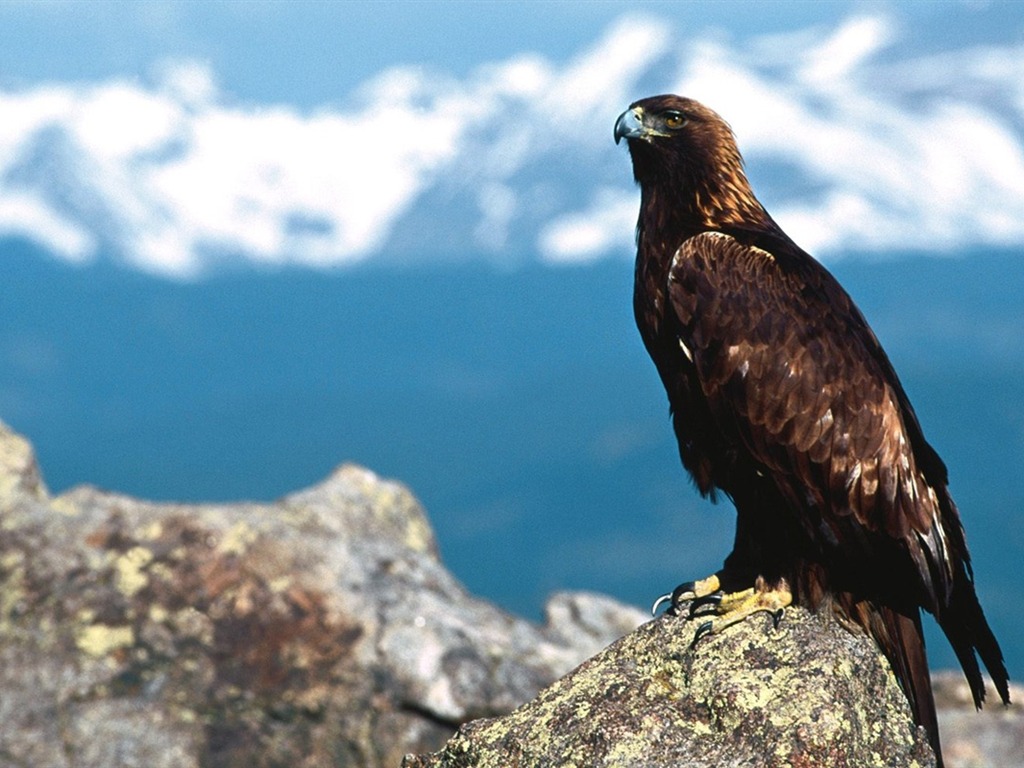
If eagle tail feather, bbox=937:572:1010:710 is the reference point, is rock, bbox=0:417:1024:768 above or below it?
above

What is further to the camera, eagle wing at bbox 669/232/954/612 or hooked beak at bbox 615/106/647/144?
hooked beak at bbox 615/106/647/144

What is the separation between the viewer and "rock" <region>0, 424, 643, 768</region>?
10.3 metres

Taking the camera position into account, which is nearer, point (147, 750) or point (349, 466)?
point (147, 750)

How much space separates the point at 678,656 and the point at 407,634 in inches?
164

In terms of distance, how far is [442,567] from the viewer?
40.4 ft

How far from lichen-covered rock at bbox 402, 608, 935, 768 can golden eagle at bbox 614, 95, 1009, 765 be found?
1.38 feet

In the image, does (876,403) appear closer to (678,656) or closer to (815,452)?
(815,452)

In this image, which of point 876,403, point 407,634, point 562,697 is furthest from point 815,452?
point 407,634

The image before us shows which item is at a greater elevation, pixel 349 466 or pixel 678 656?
pixel 349 466

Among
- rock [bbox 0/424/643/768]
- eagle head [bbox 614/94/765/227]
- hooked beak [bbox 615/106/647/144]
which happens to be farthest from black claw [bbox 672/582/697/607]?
rock [bbox 0/424/643/768]

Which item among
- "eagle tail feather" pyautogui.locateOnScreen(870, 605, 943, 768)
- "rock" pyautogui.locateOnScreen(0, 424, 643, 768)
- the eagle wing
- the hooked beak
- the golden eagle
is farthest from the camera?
"rock" pyautogui.locateOnScreen(0, 424, 643, 768)

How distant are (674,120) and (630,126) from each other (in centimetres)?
27

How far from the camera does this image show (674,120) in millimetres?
8547

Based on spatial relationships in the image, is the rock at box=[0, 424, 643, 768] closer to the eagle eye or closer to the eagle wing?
the eagle wing
